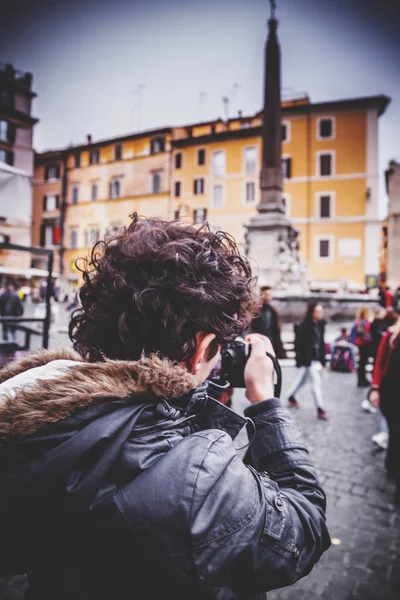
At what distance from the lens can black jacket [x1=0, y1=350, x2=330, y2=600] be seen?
714 mm

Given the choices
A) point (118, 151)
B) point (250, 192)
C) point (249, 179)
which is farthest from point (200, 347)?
point (118, 151)

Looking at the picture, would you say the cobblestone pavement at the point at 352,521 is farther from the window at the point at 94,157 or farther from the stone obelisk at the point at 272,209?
the window at the point at 94,157

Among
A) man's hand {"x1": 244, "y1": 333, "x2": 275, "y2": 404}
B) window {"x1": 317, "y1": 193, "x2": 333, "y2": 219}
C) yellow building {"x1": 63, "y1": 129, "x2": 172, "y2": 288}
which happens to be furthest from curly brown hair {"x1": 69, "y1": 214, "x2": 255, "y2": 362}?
yellow building {"x1": 63, "y1": 129, "x2": 172, "y2": 288}

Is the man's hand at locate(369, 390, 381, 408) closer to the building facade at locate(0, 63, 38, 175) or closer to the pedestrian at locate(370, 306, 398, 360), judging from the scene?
the pedestrian at locate(370, 306, 398, 360)

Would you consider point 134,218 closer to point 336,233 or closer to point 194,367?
point 194,367

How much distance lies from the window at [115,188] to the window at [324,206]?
62.1 feet

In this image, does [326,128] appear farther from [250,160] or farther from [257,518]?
[257,518]

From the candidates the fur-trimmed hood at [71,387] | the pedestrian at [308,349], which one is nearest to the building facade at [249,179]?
the pedestrian at [308,349]

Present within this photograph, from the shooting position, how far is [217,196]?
3475 cm

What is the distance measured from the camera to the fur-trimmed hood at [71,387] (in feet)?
2.49

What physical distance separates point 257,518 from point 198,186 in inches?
1426

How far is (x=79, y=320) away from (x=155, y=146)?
3928 centimetres

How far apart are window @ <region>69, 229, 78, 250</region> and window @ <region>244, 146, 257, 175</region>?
58.7 feet

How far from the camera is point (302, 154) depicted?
103 feet
